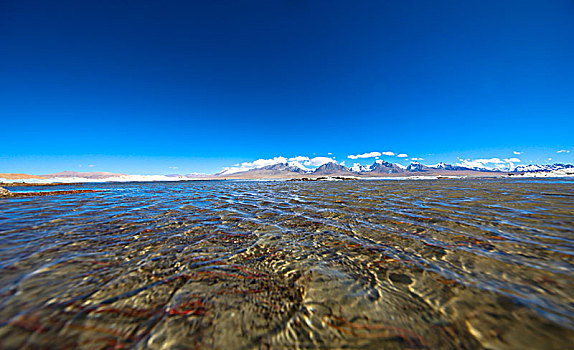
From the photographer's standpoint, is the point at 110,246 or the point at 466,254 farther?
the point at 110,246

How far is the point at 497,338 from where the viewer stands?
208cm

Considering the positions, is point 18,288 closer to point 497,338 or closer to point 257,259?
point 257,259

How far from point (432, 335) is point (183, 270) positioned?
377cm

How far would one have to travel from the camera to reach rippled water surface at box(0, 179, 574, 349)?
2123mm

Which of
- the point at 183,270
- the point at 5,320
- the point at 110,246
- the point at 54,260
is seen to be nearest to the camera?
the point at 5,320

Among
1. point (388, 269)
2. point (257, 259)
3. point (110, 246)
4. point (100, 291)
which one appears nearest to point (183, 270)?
point (100, 291)

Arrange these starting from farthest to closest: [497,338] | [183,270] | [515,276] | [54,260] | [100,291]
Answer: [54,260] < [183,270] < [515,276] < [100,291] < [497,338]

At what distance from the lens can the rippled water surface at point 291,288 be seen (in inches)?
83.6

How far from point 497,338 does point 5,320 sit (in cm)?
556

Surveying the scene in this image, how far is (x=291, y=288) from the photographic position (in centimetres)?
304

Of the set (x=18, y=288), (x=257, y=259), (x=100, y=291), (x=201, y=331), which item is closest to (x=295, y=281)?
(x=257, y=259)

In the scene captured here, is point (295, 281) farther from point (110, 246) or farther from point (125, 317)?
point (110, 246)

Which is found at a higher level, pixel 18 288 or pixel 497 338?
pixel 18 288

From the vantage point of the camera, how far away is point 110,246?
4.68 metres
